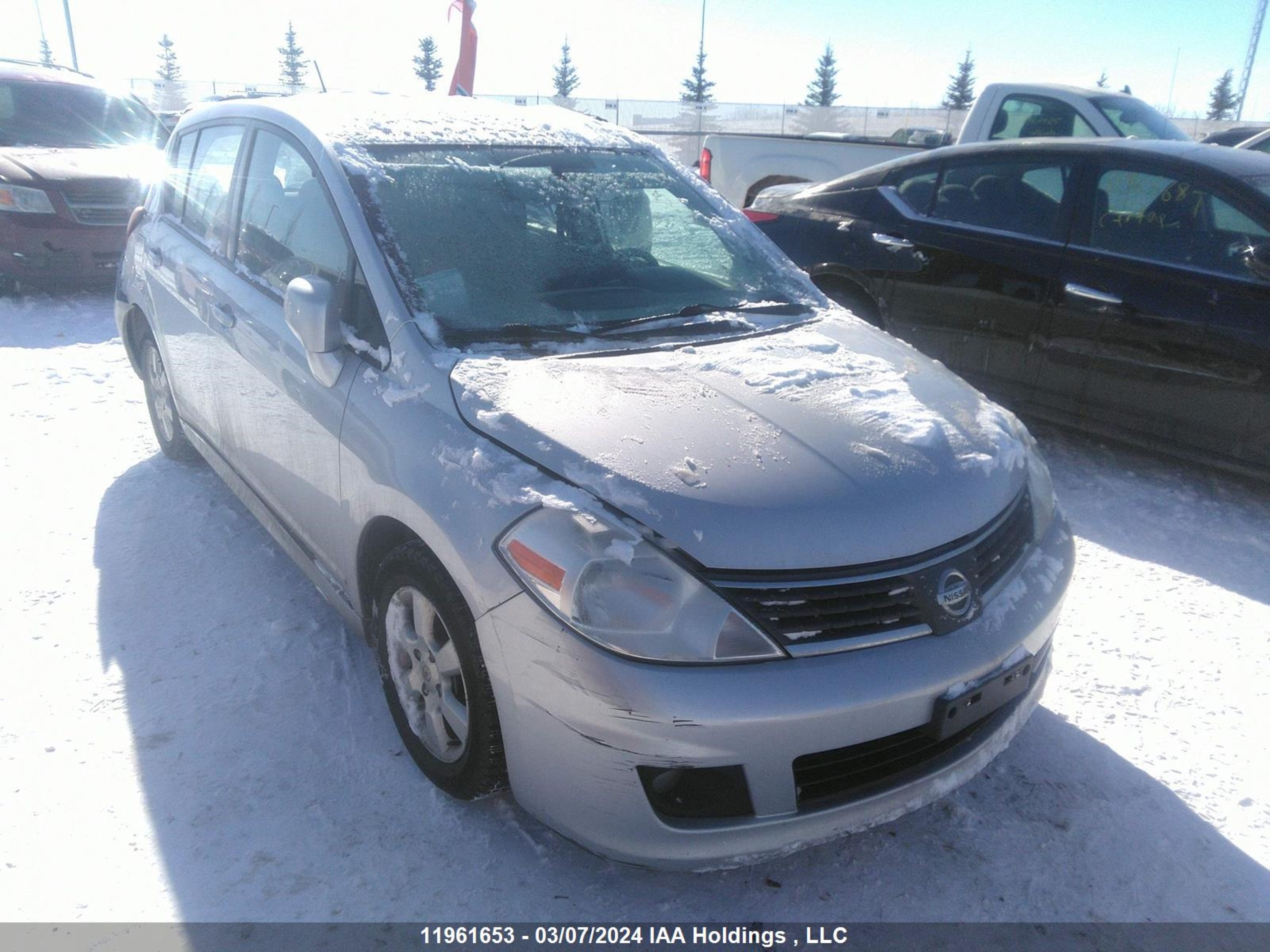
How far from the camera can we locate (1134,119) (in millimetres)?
8195

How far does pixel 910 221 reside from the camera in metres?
5.39

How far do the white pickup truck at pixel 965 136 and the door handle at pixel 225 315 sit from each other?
16.2ft

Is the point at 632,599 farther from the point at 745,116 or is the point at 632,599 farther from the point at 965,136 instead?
the point at 745,116

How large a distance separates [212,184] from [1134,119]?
7.74 m

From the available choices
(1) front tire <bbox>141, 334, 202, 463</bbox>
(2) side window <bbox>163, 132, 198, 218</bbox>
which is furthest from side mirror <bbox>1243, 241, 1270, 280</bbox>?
(1) front tire <bbox>141, 334, 202, 463</bbox>

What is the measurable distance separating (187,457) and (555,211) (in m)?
2.61

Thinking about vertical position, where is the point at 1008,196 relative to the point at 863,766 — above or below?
above

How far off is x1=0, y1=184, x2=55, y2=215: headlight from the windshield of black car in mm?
6150

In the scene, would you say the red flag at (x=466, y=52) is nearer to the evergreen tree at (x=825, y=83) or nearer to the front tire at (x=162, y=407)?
the front tire at (x=162, y=407)

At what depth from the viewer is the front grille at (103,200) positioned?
25.1ft

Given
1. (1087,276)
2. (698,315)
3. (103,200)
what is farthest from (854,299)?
(103,200)

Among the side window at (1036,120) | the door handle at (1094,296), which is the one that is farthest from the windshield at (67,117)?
the door handle at (1094,296)

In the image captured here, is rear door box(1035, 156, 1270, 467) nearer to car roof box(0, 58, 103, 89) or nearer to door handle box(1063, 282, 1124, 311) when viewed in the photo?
door handle box(1063, 282, 1124, 311)

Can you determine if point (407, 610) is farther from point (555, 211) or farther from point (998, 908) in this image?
point (998, 908)
